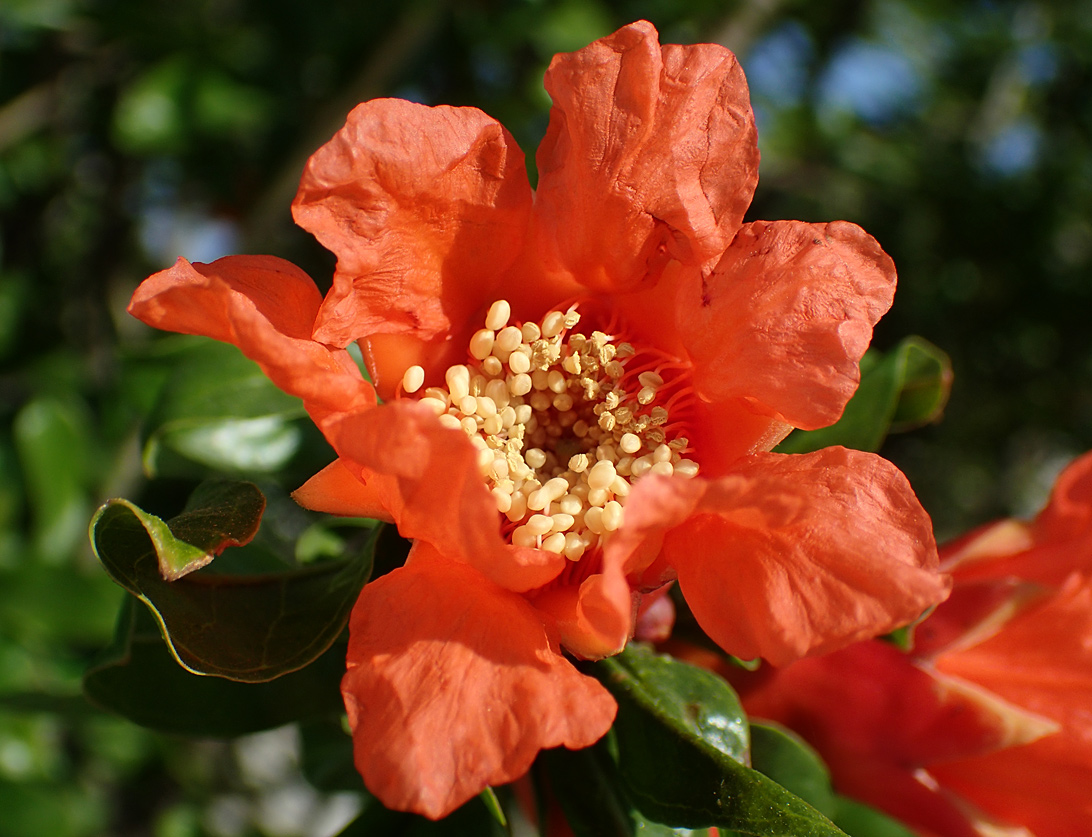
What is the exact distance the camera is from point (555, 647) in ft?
2.37

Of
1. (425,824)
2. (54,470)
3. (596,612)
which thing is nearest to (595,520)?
(596,612)

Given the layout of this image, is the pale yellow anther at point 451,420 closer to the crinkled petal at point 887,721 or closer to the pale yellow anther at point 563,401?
the pale yellow anther at point 563,401

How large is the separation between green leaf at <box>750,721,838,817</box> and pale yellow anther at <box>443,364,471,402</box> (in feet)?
1.43

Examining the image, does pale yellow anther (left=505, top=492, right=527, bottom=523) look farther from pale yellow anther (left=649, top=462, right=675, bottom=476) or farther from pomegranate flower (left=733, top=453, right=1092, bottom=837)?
pomegranate flower (left=733, top=453, right=1092, bottom=837)

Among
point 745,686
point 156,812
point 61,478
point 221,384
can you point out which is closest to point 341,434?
point 221,384

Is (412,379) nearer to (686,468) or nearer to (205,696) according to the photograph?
(686,468)

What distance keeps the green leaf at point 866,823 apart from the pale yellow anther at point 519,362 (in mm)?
634

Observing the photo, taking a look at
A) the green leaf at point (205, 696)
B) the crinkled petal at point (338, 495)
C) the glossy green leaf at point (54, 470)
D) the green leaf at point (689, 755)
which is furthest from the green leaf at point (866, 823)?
the glossy green leaf at point (54, 470)

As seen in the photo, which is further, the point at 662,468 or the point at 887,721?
the point at 887,721

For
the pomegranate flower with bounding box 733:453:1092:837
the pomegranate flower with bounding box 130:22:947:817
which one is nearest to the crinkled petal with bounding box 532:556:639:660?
the pomegranate flower with bounding box 130:22:947:817

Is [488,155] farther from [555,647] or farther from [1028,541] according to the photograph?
[1028,541]

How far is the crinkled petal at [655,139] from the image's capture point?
776 millimetres

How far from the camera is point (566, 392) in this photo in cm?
96

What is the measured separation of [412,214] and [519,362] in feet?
0.61
